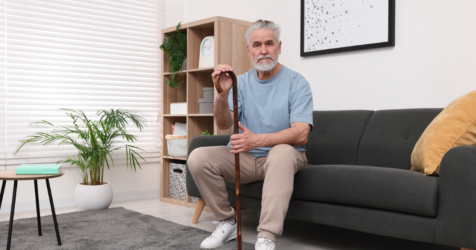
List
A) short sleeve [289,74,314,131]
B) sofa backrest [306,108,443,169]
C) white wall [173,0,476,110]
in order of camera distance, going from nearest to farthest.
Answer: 1. short sleeve [289,74,314,131]
2. sofa backrest [306,108,443,169]
3. white wall [173,0,476,110]

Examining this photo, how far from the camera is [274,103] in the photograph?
234 cm

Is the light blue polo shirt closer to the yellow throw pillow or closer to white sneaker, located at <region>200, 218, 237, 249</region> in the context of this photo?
white sneaker, located at <region>200, 218, 237, 249</region>

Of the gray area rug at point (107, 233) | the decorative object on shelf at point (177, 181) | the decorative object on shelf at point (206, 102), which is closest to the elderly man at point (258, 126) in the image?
the gray area rug at point (107, 233)

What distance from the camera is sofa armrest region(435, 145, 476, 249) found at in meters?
1.67

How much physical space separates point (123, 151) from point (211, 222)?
140 centimetres

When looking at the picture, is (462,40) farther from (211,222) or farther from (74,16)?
(74,16)

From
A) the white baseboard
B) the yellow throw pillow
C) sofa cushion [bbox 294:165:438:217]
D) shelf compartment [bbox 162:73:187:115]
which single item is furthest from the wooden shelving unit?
the yellow throw pillow

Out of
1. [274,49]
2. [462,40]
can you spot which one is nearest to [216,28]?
[274,49]

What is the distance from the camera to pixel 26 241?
94.0 inches

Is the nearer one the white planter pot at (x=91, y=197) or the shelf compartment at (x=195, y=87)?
the white planter pot at (x=91, y=197)

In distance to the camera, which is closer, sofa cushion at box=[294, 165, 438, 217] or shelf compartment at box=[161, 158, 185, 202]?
sofa cushion at box=[294, 165, 438, 217]

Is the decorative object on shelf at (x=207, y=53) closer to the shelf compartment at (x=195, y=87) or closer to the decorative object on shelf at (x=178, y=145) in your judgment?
the shelf compartment at (x=195, y=87)

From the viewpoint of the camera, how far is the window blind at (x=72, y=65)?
3.45 meters

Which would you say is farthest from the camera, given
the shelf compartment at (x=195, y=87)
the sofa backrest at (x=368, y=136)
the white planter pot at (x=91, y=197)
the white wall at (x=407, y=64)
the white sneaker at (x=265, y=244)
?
the shelf compartment at (x=195, y=87)
